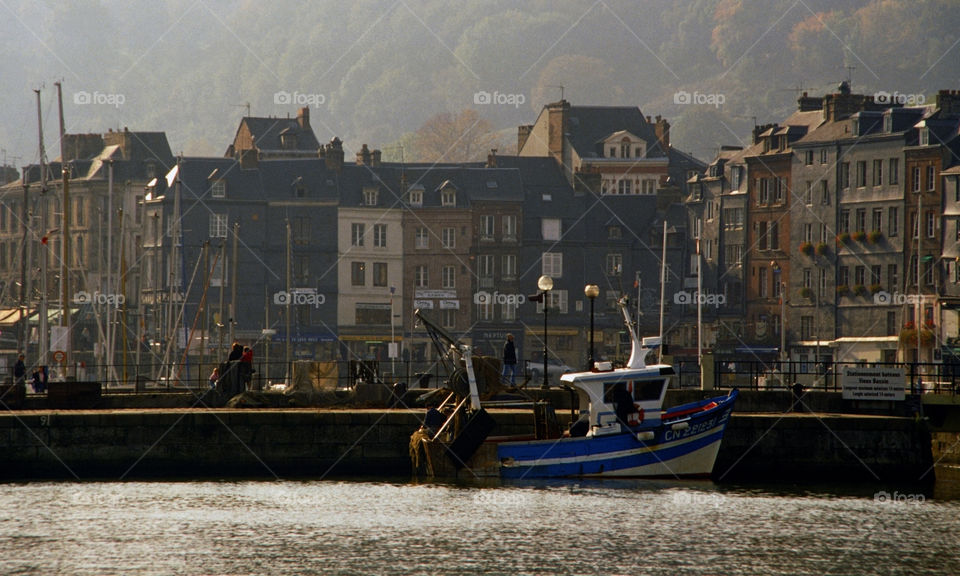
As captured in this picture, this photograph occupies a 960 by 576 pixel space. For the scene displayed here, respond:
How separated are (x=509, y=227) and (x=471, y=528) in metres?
81.9

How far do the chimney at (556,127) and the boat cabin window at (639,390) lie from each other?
88.4m

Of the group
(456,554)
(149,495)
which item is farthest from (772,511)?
(149,495)

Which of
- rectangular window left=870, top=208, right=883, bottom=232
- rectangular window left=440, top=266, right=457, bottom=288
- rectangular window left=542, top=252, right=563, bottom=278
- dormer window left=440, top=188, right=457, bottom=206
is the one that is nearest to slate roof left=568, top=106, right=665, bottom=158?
rectangular window left=542, top=252, right=563, bottom=278

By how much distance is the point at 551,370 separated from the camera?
10094cm

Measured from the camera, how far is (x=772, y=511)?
116 ft

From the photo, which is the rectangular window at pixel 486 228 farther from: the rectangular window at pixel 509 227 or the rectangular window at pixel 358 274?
the rectangular window at pixel 358 274

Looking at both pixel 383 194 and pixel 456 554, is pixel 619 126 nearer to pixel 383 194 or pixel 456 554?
pixel 383 194

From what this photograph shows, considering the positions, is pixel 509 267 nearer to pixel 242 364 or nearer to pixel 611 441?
pixel 242 364

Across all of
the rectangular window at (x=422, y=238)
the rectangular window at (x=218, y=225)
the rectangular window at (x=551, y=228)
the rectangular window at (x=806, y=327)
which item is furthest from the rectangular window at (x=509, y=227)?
the rectangular window at (x=806, y=327)

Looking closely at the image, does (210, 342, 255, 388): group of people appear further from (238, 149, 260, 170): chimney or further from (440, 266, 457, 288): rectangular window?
(238, 149, 260, 170): chimney

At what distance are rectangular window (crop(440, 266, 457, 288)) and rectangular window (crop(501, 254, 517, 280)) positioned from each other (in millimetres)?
3741

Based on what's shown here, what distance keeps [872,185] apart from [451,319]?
107ft

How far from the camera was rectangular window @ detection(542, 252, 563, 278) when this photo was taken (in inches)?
4508

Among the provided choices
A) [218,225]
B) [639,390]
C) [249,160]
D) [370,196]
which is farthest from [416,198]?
[639,390]
